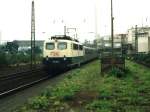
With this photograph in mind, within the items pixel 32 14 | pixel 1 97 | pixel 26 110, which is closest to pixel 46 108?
pixel 26 110

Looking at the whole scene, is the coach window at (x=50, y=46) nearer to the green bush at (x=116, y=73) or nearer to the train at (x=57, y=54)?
the train at (x=57, y=54)

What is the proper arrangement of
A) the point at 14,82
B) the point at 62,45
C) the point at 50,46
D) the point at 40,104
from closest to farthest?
the point at 40,104
the point at 14,82
the point at 62,45
the point at 50,46

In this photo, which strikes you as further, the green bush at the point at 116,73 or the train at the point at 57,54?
the train at the point at 57,54

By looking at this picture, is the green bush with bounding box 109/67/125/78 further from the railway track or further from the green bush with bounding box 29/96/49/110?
the green bush with bounding box 29/96/49/110

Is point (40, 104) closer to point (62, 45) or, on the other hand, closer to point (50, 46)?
point (62, 45)

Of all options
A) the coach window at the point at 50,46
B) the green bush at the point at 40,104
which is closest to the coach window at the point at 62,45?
the coach window at the point at 50,46

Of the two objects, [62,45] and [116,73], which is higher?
[62,45]

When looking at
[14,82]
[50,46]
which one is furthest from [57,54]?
[14,82]

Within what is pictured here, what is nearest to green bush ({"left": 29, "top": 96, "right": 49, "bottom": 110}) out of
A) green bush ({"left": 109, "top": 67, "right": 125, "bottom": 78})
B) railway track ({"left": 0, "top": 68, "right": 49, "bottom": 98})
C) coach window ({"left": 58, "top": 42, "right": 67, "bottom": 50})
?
railway track ({"left": 0, "top": 68, "right": 49, "bottom": 98})

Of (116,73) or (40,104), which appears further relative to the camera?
(116,73)

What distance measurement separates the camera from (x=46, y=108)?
13.4m

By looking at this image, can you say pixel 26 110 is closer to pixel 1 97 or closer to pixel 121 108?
pixel 121 108

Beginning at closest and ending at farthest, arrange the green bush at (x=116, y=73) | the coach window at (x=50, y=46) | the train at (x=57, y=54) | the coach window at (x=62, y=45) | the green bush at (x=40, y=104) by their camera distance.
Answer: the green bush at (x=40, y=104) → the green bush at (x=116, y=73) → the train at (x=57, y=54) → the coach window at (x=62, y=45) → the coach window at (x=50, y=46)

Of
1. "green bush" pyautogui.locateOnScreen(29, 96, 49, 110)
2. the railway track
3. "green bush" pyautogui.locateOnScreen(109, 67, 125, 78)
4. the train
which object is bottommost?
the railway track
